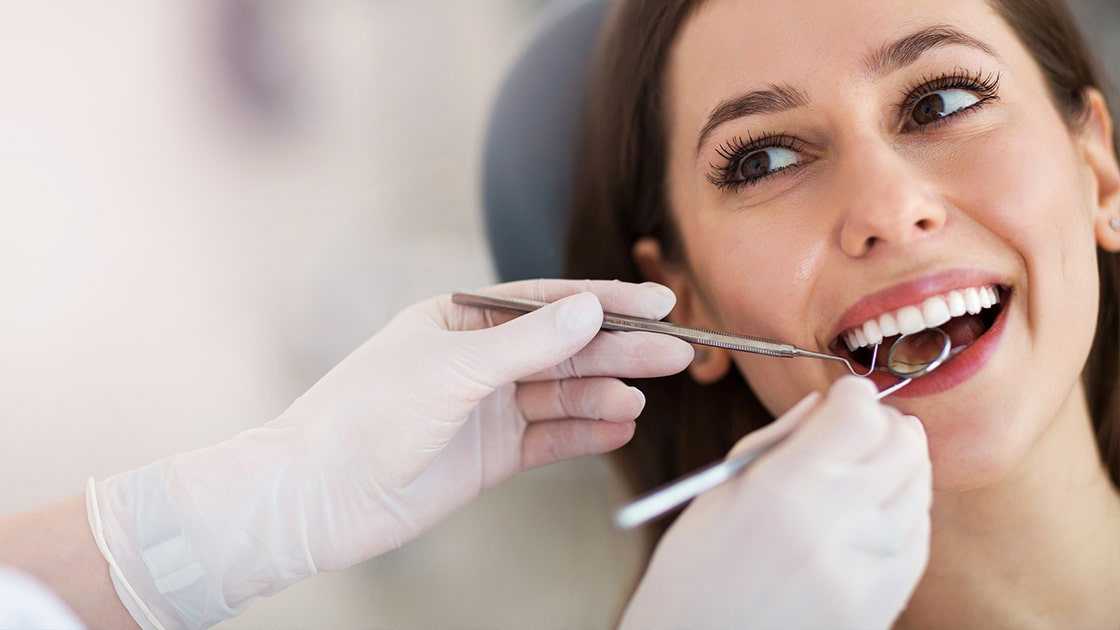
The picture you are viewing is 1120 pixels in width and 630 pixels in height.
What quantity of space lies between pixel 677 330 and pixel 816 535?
366mm

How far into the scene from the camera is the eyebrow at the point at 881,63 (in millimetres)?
1097

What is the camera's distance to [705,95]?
1246mm

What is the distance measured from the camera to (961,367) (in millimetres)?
1064

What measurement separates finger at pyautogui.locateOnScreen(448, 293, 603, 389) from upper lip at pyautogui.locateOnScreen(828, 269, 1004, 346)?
0.35 m

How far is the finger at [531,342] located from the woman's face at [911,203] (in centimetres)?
25

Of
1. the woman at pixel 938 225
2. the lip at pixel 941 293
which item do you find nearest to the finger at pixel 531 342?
the woman at pixel 938 225

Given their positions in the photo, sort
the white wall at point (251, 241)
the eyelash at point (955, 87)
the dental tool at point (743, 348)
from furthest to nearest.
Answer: the white wall at point (251, 241), the eyelash at point (955, 87), the dental tool at point (743, 348)

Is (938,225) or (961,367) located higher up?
(938,225)

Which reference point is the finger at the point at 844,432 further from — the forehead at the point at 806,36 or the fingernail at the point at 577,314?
the forehead at the point at 806,36

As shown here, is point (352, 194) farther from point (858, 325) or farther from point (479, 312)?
point (858, 325)

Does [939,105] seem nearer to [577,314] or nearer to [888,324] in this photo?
[888,324]

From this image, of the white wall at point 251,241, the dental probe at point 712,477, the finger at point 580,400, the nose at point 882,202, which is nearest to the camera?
the dental probe at point 712,477

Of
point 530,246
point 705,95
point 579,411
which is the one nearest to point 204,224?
point 530,246

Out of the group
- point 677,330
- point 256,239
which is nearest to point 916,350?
point 677,330
